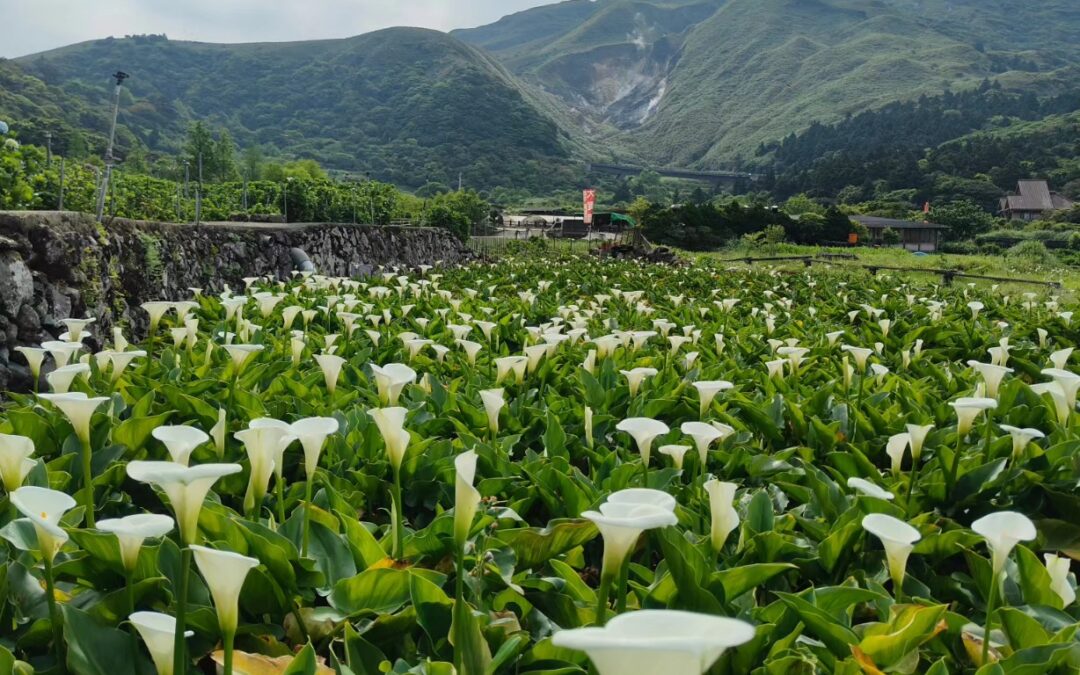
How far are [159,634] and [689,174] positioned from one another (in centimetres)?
14979

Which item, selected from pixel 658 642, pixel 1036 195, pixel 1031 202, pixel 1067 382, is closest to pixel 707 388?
pixel 1067 382

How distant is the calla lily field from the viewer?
1243 mm

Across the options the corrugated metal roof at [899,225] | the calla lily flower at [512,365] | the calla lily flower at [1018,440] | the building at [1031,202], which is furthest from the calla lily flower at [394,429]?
the building at [1031,202]

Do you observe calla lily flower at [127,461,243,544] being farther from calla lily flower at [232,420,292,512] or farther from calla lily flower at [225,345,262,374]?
calla lily flower at [225,345,262,374]

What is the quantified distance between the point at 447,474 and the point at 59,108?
10184 centimetres

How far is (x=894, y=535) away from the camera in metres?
1.48

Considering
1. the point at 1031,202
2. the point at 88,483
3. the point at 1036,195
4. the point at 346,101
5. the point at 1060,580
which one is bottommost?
the point at 1060,580

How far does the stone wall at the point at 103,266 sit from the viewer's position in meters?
4.71

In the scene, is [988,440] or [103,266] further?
[103,266]

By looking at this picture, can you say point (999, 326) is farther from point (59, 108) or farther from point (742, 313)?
point (59, 108)

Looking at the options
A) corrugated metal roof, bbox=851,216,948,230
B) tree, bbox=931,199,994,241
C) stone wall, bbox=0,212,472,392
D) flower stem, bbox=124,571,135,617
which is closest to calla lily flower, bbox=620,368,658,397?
flower stem, bbox=124,571,135,617

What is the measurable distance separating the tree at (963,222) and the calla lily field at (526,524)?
65.5m

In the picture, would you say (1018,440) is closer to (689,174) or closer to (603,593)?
(603,593)

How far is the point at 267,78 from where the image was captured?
164m
